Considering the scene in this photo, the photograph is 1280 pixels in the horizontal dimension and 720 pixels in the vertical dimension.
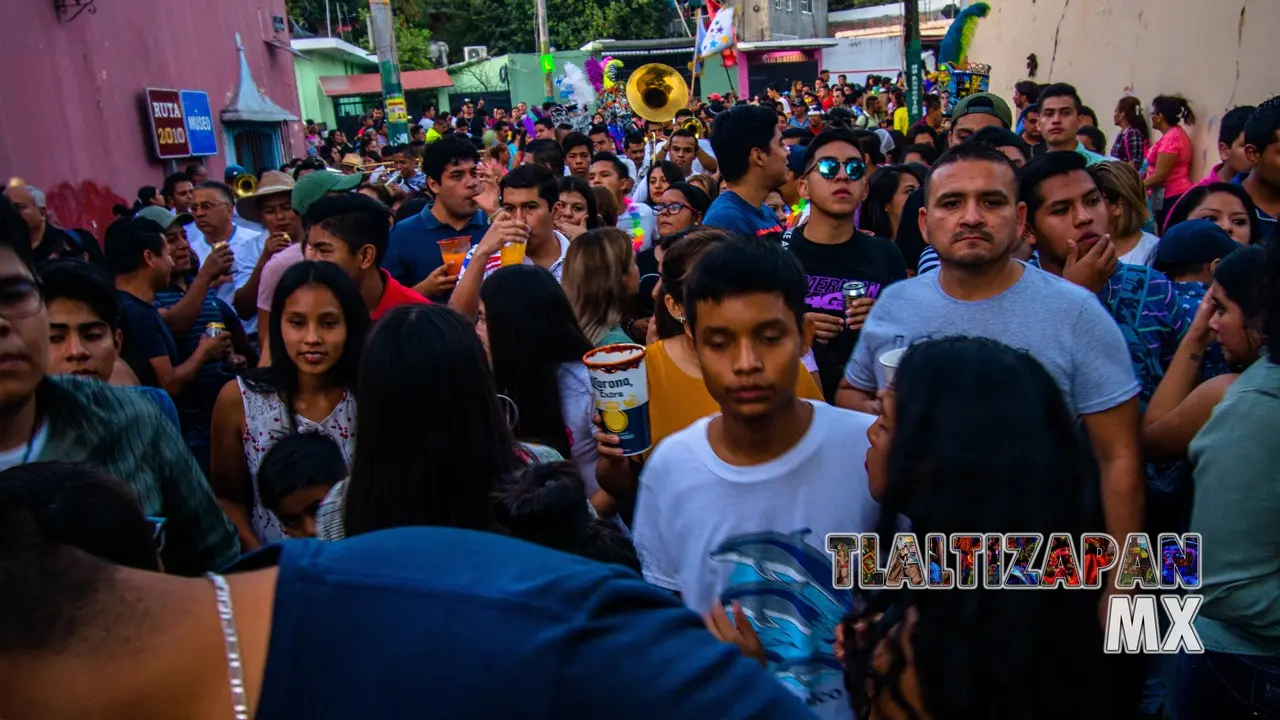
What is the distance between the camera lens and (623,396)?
8.68ft

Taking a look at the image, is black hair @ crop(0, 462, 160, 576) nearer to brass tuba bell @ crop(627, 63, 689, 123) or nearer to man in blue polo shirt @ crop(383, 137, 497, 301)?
man in blue polo shirt @ crop(383, 137, 497, 301)

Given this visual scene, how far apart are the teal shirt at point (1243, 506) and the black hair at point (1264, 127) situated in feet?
10.4

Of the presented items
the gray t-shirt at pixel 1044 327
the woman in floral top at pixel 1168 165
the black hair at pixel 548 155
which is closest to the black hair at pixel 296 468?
the gray t-shirt at pixel 1044 327

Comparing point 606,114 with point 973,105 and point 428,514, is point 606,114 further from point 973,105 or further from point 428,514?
point 428,514

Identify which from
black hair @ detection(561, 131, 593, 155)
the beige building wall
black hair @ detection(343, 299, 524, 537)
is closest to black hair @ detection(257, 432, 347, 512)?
black hair @ detection(343, 299, 524, 537)

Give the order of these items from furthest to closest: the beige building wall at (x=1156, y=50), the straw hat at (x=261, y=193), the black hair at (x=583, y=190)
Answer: the beige building wall at (x=1156, y=50) < the straw hat at (x=261, y=193) < the black hair at (x=583, y=190)

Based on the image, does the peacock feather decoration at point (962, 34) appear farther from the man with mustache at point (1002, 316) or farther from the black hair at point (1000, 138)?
the man with mustache at point (1002, 316)

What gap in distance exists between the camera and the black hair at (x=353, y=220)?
436cm

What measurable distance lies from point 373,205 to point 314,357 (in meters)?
1.43

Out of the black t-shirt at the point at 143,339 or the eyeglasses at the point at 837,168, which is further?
the eyeglasses at the point at 837,168

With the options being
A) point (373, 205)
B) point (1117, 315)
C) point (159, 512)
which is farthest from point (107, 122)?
point (1117, 315)

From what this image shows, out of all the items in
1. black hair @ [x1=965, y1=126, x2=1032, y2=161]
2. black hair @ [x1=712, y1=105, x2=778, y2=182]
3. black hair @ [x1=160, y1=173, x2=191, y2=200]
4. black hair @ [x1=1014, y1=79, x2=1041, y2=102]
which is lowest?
black hair @ [x1=965, y1=126, x2=1032, y2=161]

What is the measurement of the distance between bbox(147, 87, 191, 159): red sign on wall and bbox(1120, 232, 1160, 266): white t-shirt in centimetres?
1305

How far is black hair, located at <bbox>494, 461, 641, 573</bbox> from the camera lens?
2088mm
